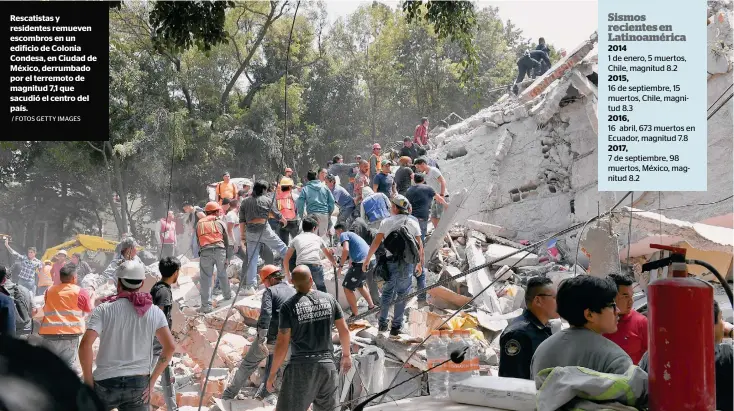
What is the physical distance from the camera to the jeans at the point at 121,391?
16.2 feet

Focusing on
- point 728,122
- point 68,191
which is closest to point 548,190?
point 728,122

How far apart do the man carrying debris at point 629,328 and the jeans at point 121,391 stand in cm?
290

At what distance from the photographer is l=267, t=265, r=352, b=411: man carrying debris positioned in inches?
212

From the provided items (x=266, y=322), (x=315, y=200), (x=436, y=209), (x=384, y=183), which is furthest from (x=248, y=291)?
(x=436, y=209)

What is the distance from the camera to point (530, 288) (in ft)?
15.1

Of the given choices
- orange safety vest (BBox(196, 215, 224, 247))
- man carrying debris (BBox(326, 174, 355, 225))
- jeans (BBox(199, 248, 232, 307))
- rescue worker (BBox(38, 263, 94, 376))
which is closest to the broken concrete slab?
man carrying debris (BBox(326, 174, 355, 225))

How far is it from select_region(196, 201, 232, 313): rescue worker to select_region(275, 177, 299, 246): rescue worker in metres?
1.01

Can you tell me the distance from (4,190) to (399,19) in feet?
59.2

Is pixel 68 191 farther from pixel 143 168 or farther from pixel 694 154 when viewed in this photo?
pixel 694 154

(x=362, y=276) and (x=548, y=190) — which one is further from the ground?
(x=548, y=190)

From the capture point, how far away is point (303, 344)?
541 cm

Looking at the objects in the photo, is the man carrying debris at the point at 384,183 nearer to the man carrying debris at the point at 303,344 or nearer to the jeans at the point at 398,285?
the jeans at the point at 398,285

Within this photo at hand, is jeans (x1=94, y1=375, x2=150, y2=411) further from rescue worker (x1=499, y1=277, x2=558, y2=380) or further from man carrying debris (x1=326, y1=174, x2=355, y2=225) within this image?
man carrying debris (x1=326, y1=174, x2=355, y2=225)

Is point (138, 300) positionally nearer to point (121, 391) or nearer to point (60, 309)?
point (121, 391)
